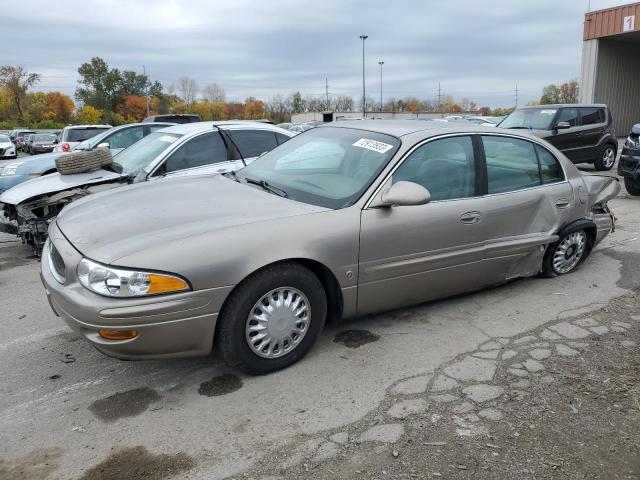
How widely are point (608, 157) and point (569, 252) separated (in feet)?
32.2

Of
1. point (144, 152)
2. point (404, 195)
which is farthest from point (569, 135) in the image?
point (404, 195)

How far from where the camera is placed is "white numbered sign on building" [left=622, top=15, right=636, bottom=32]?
2016 cm

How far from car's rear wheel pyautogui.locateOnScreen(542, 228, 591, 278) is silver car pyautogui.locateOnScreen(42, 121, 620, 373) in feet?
0.08

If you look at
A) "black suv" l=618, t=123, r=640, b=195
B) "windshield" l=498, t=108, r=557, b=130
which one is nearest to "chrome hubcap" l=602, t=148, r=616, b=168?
"windshield" l=498, t=108, r=557, b=130

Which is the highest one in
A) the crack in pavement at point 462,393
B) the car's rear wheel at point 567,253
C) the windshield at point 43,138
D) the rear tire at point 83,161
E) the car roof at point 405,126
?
the car roof at point 405,126

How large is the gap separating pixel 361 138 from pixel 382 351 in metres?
1.63

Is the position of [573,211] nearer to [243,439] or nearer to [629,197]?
[243,439]

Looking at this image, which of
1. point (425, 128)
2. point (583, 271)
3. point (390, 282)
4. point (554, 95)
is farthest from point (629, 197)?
point (554, 95)

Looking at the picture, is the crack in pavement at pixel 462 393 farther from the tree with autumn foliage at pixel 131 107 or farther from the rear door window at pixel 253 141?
the tree with autumn foliage at pixel 131 107

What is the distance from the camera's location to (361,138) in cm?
406

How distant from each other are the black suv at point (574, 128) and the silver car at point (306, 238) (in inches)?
327

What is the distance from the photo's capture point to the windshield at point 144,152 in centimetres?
641

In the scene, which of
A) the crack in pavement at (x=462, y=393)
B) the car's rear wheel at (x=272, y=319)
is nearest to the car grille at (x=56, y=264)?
the car's rear wheel at (x=272, y=319)

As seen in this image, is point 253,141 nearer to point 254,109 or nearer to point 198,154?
point 198,154
